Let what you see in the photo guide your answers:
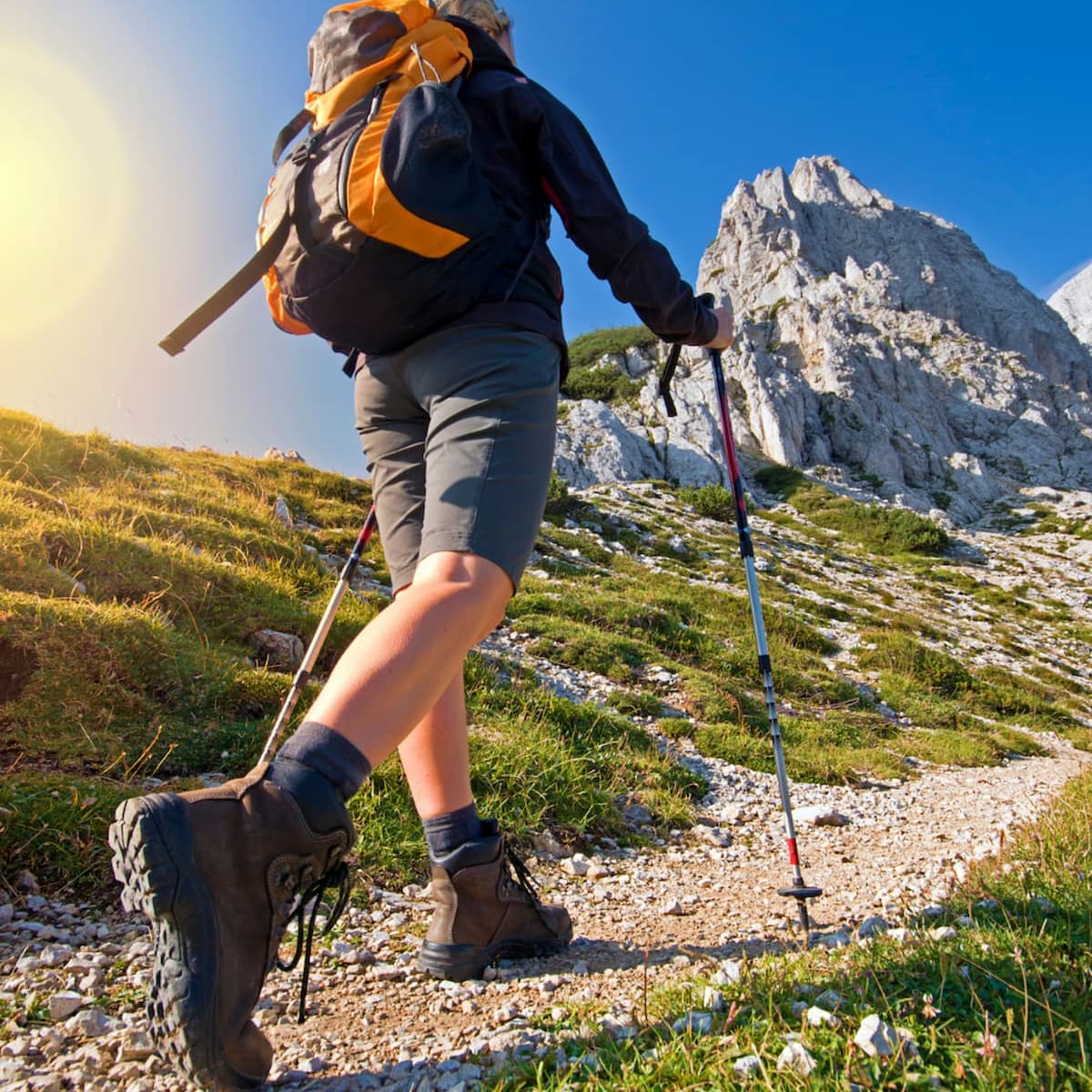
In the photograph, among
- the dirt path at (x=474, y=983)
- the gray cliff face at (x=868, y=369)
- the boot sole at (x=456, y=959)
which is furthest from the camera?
the gray cliff face at (x=868, y=369)

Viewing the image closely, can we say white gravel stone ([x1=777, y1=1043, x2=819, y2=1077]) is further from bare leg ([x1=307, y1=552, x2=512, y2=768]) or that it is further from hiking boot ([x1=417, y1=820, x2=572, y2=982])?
hiking boot ([x1=417, y1=820, x2=572, y2=982])

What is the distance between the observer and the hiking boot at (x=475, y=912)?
2.51m

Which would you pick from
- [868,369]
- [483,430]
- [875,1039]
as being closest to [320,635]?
[483,430]

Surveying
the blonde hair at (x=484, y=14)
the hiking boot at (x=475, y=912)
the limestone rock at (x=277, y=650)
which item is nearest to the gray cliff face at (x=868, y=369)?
the limestone rock at (x=277, y=650)

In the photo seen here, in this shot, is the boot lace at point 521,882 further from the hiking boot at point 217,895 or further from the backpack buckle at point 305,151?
the backpack buckle at point 305,151

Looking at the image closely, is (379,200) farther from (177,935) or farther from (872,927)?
(872,927)

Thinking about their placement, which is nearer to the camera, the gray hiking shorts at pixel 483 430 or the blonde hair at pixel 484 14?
the gray hiking shorts at pixel 483 430

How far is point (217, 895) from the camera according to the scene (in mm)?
1593

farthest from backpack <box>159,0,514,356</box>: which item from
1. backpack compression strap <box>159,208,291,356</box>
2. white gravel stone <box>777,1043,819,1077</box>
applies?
white gravel stone <box>777,1043,819,1077</box>

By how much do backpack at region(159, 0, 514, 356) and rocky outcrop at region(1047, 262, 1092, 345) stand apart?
196795mm

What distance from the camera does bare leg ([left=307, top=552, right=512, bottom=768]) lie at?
67.3 inches

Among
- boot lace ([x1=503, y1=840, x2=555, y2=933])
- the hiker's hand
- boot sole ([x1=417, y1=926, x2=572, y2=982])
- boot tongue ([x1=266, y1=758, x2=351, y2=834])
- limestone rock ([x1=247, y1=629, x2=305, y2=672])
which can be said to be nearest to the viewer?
boot tongue ([x1=266, y1=758, x2=351, y2=834])

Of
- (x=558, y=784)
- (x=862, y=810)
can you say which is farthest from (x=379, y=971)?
(x=862, y=810)

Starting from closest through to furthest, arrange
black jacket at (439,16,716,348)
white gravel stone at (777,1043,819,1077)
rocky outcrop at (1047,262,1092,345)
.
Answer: white gravel stone at (777,1043,819,1077)
black jacket at (439,16,716,348)
rocky outcrop at (1047,262,1092,345)
